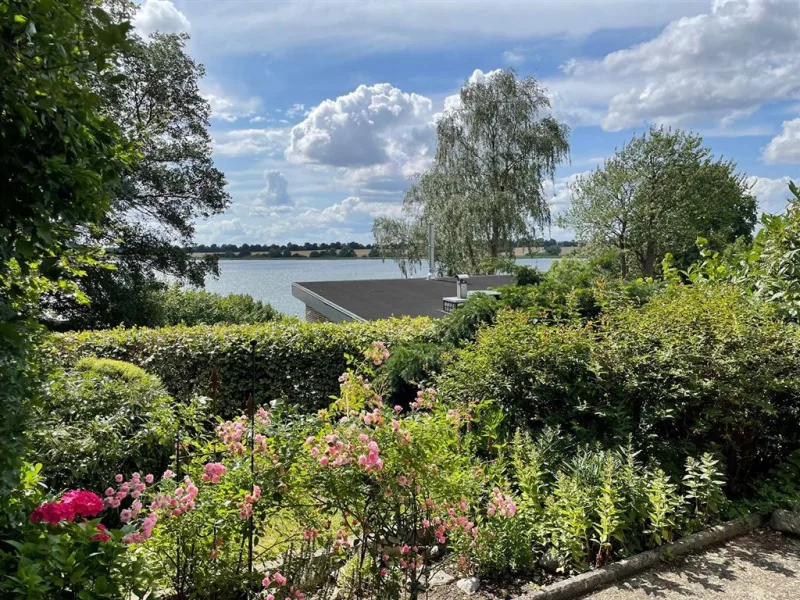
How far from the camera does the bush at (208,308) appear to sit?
15.0 metres

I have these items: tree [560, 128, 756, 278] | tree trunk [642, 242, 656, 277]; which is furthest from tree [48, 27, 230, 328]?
tree trunk [642, 242, 656, 277]

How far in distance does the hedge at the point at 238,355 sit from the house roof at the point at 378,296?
1999 mm

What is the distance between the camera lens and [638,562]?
130 inches

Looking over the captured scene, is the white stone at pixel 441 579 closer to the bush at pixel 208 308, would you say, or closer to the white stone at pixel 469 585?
the white stone at pixel 469 585

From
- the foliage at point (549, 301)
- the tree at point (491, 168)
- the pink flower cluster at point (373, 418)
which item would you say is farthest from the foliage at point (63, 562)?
the tree at point (491, 168)

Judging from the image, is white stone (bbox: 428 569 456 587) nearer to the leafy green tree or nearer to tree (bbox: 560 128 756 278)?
the leafy green tree

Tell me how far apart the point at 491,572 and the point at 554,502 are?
0.71 metres

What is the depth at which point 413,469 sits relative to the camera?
100.0 inches

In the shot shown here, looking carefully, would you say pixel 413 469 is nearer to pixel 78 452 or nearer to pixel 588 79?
pixel 78 452

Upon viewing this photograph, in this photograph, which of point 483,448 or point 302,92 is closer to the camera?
point 483,448

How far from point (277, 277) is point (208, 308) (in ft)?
13.7

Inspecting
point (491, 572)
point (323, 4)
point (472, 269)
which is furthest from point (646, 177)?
point (491, 572)

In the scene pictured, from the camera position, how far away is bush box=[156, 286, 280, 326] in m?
15.0

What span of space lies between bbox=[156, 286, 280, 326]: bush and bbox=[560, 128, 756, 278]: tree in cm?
1651
